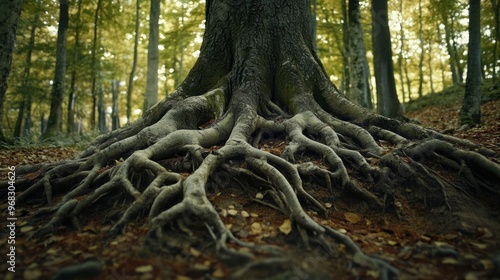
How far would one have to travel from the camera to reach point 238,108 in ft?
13.8

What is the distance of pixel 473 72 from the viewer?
23.6 feet

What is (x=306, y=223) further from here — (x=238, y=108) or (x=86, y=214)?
(x=238, y=108)

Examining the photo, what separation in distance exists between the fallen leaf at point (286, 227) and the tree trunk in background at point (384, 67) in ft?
23.0

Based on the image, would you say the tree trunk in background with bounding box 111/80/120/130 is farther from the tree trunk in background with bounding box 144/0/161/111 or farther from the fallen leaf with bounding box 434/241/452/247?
the fallen leaf with bounding box 434/241/452/247

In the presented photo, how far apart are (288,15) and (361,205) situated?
362 cm

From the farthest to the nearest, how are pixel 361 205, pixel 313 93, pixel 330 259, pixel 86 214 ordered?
1. pixel 313 93
2. pixel 361 205
3. pixel 86 214
4. pixel 330 259

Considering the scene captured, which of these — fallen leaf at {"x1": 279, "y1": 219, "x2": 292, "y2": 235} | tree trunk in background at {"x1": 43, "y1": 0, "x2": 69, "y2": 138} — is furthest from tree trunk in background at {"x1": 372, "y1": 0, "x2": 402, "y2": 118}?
tree trunk in background at {"x1": 43, "y1": 0, "x2": 69, "y2": 138}

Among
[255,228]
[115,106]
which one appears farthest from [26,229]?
[115,106]

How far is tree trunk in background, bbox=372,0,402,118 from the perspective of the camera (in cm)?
821

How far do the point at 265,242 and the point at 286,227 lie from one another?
0.27 metres

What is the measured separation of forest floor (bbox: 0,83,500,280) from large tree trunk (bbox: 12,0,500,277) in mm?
91

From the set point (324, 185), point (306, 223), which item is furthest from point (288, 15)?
point (306, 223)

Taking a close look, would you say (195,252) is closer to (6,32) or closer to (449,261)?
A: (449,261)

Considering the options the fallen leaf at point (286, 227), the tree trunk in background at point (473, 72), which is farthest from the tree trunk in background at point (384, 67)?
the fallen leaf at point (286, 227)
